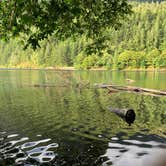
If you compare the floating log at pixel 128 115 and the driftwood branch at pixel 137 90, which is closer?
the floating log at pixel 128 115

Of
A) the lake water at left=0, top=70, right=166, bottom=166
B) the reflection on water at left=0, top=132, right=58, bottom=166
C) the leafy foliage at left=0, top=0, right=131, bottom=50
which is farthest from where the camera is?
the lake water at left=0, top=70, right=166, bottom=166

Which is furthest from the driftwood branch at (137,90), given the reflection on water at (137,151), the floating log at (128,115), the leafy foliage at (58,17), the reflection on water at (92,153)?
the leafy foliage at (58,17)

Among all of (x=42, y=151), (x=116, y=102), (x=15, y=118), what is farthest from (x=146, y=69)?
(x=42, y=151)

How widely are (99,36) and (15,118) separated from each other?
17.6 meters

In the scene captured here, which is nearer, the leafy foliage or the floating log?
the leafy foliage

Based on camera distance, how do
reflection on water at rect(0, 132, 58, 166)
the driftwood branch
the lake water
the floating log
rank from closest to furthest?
reflection on water at rect(0, 132, 58, 166) → the lake water → the floating log → the driftwood branch

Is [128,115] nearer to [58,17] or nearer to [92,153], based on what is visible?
[92,153]

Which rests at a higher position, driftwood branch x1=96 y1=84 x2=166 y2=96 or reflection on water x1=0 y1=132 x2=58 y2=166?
driftwood branch x1=96 y1=84 x2=166 y2=96

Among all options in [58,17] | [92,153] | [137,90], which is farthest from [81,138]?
[137,90]

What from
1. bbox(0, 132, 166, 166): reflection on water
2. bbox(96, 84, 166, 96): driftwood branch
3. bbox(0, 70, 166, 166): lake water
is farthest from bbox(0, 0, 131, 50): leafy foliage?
bbox(96, 84, 166, 96): driftwood branch

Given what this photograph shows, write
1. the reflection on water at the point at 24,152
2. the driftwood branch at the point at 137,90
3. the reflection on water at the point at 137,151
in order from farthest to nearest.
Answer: the driftwood branch at the point at 137,90 → the reflection on water at the point at 24,152 → the reflection on water at the point at 137,151

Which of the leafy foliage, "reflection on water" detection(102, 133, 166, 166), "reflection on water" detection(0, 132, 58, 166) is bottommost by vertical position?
"reflection on water" detection(0, 132, 58, 166)

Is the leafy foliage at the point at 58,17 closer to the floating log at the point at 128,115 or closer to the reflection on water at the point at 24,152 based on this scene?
the reflection on water at the point at 24,152

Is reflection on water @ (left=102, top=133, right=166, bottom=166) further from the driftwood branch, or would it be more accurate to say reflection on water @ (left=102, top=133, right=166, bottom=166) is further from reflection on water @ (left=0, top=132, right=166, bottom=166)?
the driftwood branch
